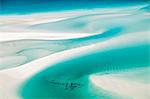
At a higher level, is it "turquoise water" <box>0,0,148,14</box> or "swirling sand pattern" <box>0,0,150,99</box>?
"turquoise water" <box>0,0,148,14</box>

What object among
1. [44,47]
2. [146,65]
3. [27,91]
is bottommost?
[27,91]

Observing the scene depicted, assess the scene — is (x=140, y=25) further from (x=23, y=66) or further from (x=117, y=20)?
(x=23, y=66)

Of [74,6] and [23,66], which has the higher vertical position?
[74,6]

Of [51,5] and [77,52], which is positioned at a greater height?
[51,5]

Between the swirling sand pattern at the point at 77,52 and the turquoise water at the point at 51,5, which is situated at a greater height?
the turquoise water at the point at 51,5

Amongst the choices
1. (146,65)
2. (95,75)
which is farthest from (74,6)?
(146,65)

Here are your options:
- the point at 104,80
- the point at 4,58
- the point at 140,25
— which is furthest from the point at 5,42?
the point at 140,25
